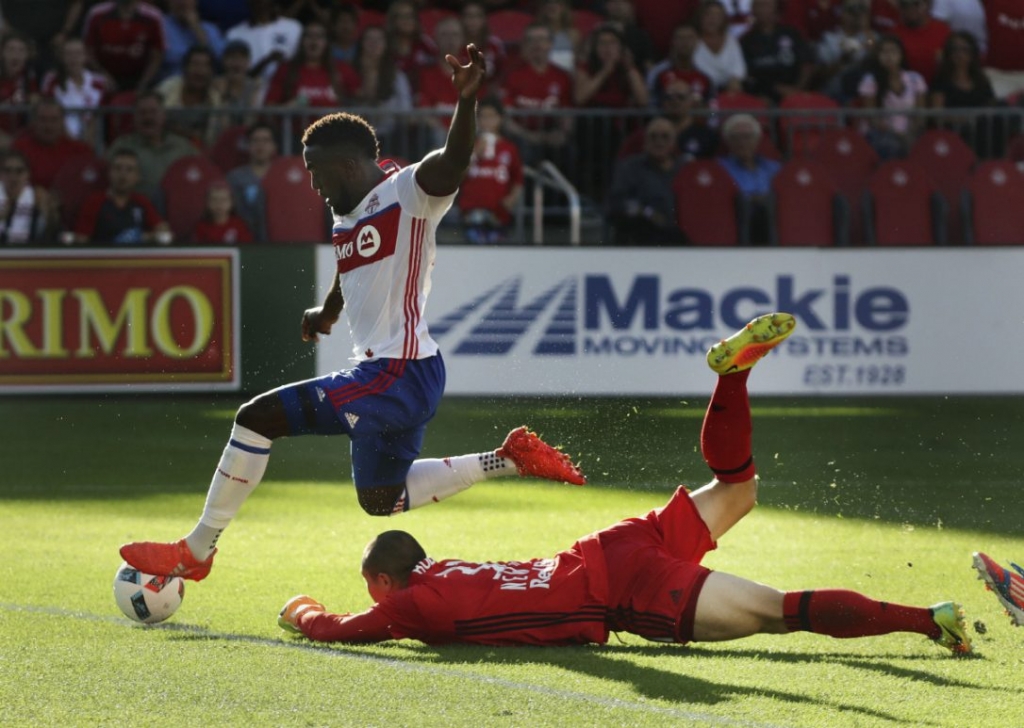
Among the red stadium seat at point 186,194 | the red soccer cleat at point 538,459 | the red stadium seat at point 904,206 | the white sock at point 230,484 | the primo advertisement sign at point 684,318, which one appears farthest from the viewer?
the red stadium seat at point 904,206

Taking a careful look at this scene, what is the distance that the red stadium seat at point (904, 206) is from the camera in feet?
47.6

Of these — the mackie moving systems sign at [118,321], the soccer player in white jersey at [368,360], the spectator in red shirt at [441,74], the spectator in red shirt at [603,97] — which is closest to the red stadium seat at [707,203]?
the spectator in red shirt at [603,97]

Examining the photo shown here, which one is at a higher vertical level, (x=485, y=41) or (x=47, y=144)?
(x=485, y=41)

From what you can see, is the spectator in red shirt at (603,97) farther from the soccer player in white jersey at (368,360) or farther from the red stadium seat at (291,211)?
the soccer player in white jersey at (368,360)

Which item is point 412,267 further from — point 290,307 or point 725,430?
point 290,307

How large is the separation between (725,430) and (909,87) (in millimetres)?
10586

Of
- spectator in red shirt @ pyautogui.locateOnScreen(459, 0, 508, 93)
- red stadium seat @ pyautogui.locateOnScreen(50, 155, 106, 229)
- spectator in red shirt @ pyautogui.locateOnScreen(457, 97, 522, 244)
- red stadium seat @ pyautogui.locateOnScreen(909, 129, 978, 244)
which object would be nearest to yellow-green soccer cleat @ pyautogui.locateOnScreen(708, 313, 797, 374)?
spectator in red shirt @ pyautogui.locateOnScreen(457, 97, 522, 244)

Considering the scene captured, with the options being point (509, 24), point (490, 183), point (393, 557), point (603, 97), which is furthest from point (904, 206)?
point (393, 557)

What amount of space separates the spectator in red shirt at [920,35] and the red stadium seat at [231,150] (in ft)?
21.1

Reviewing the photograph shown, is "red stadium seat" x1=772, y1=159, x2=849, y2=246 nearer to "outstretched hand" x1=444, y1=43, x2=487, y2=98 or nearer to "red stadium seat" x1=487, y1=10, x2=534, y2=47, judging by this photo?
"red stadium seat" x1=487, y1=10, x2=534, y2=47

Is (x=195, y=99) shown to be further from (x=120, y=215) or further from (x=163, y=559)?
(x=163, y=559)

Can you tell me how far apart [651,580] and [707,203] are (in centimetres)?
874

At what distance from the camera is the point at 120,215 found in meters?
13.3

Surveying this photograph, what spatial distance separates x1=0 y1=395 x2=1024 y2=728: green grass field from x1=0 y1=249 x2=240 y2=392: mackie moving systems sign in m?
0.28
